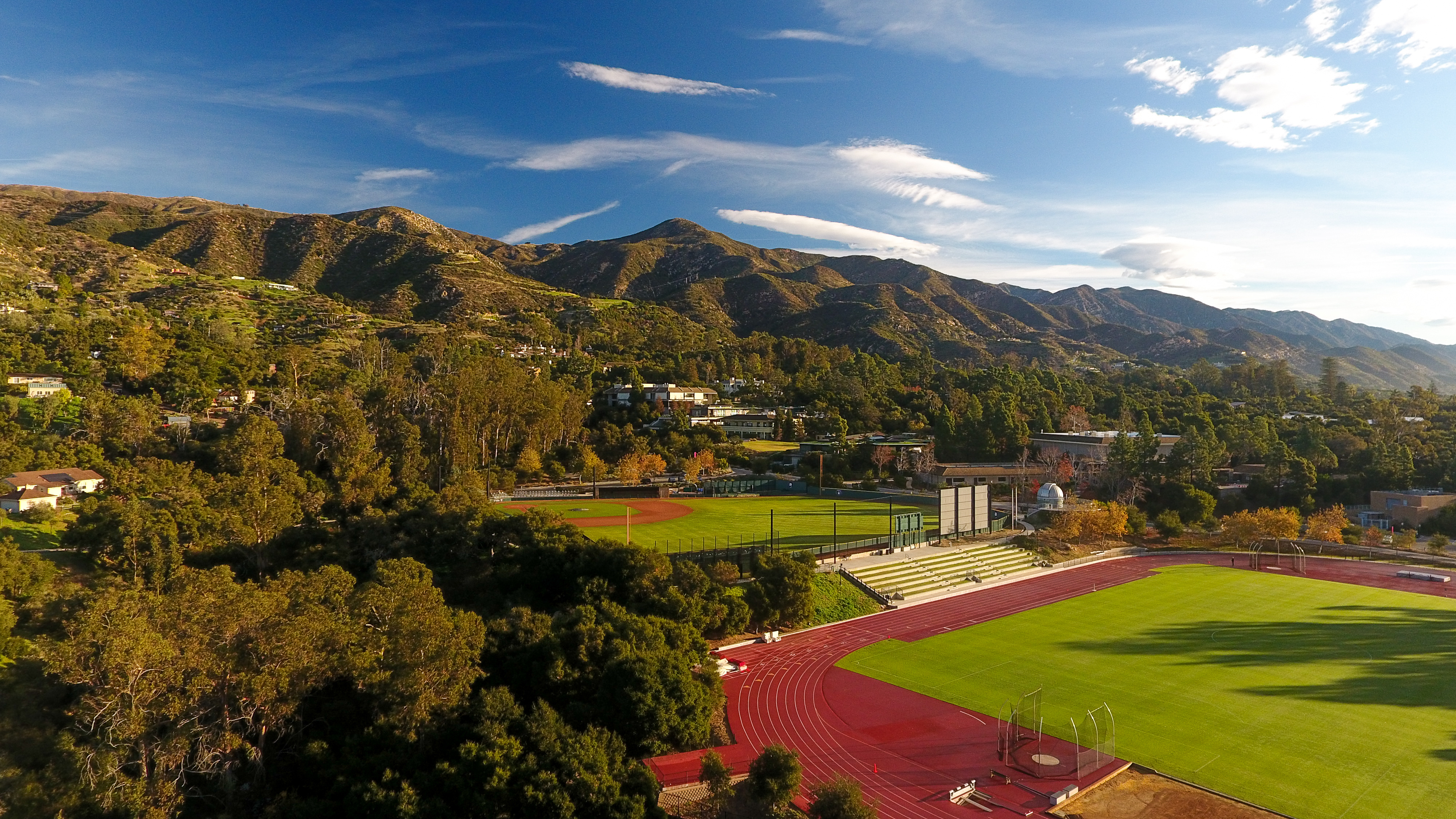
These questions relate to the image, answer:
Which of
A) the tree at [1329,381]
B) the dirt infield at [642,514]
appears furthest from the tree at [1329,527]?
the tree at [1329,381]

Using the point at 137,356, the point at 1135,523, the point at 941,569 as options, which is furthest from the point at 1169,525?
the point at 137,356

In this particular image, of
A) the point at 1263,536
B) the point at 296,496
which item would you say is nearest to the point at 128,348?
the point at 296,496

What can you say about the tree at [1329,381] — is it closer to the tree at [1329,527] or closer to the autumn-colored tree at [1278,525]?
the tree at [1329,527]

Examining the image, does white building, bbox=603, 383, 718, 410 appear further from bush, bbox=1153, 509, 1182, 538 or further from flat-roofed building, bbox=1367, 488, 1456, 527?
flat-roofed building, bbox=1367, 488, 1456, 527

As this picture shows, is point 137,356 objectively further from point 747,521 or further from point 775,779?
point 775,779

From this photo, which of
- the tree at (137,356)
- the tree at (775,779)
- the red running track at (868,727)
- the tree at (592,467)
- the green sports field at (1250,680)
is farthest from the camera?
the tree at (137,356)
